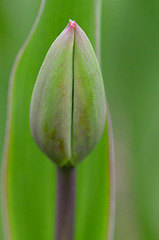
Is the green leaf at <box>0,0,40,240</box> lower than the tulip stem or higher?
higher

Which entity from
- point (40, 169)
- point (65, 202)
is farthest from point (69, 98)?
point (40, 169)

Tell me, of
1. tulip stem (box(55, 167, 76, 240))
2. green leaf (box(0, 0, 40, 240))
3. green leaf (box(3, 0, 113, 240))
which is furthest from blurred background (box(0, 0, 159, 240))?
tulip stem (box(55, 167, 76, 240))

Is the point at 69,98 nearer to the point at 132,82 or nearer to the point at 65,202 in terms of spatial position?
the point at 65,202

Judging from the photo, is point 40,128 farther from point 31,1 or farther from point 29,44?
point 31,1

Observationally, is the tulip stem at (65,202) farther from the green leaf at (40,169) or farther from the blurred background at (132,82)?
the blurred background at (132,82)

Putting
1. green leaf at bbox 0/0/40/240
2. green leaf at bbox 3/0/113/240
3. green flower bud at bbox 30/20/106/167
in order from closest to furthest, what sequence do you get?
green flower bud at bbox 30/20/106/167 → green leaf at bbox 3/0/113/240 → green leaf at bbox 0/0/40/240

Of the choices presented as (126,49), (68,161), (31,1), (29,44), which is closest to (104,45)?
(126,49)

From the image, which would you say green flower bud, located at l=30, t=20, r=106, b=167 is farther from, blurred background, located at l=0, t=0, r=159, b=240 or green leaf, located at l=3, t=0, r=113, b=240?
blurred background, located at l=0, t=0, r=159, b=240
